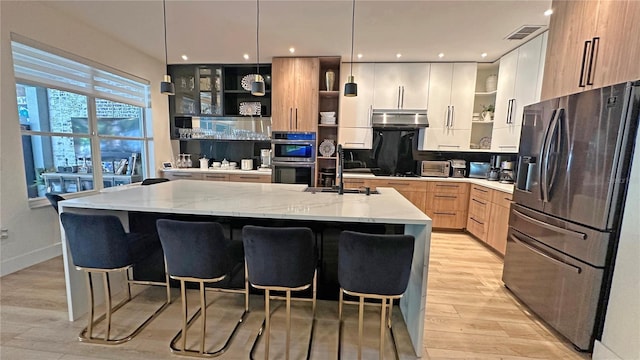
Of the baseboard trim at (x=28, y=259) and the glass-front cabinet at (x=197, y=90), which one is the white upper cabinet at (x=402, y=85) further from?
the baseboard trim at (x=28, y=259)

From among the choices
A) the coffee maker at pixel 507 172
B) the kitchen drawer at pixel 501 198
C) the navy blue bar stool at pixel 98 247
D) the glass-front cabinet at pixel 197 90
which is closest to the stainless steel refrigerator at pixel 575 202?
the kitchen drawer at pixel 501 198

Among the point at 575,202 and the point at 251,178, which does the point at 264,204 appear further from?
the point at 251,178

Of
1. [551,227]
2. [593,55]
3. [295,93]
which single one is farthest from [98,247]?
[593,55]

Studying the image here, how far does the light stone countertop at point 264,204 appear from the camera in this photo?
169 centimetres

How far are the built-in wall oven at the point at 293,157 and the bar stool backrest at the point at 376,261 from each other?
305 centimetres

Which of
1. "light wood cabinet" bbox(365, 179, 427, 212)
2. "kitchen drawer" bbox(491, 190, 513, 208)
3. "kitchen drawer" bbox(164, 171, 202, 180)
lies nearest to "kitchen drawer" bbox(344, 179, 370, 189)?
"light wood cabinet" bbox(365, 179, 427, 212)

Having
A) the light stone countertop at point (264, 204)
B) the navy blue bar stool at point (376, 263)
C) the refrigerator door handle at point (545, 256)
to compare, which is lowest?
the refrigerator door handle at point (545, 256)

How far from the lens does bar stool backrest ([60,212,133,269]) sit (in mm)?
1708

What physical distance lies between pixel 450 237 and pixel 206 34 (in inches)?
174

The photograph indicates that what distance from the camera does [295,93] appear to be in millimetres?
4434

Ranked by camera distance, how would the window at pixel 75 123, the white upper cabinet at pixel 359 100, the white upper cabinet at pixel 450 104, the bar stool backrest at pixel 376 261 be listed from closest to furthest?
1. the bar stool backrest at pixel 376 261
2. the window at pixel 75 123
3. the white upper cabinet at pixel 450 104
4. the white upper cabinet at pixel 359 100

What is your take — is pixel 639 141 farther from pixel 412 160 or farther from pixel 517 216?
pixel 412 160

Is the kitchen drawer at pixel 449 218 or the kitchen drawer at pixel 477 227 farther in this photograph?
the kitchen drawer at pixel 449 218

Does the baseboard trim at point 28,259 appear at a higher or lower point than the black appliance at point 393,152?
lower
